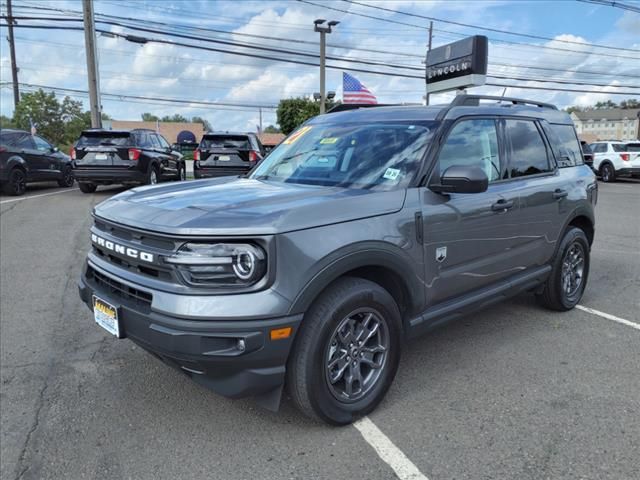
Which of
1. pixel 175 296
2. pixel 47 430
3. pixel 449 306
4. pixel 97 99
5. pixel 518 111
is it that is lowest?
pixel 47 430

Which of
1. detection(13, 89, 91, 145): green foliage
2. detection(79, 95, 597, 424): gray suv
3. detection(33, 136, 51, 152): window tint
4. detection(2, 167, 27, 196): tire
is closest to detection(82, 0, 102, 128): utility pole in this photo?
detection(33, 136, 51, 152): window tint

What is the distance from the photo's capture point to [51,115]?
4716 cm

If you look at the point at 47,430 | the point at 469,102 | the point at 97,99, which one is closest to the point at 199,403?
the point at 47,430

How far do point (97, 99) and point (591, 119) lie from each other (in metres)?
117

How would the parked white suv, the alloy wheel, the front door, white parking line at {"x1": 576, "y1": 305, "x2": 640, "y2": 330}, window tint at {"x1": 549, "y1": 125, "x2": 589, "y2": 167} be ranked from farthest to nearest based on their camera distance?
the parked white suv < window tint at {"x1": 549, "y1": 125, "x2": 589, "y2": 167} < white parking line at {"x1": 576, "y1": 305, "x2": 640, "y2": 330} < the front door < the alloy wheel

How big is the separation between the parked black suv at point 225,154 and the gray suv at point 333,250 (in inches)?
354

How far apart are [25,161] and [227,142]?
17.1 ft

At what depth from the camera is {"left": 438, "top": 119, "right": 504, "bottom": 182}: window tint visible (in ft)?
11.5

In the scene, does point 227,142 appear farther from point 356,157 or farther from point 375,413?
point 375,413

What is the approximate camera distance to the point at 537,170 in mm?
4332

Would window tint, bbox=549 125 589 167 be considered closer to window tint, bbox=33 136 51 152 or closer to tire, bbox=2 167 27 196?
tire, bbox=2 167 27 196

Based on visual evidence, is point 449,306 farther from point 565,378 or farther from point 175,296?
point 175,296

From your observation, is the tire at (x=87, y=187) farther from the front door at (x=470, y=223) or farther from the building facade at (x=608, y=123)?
the building facade at (x=608, y=123)

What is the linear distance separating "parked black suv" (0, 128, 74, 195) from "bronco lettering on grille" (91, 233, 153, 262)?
1131 centimetres
